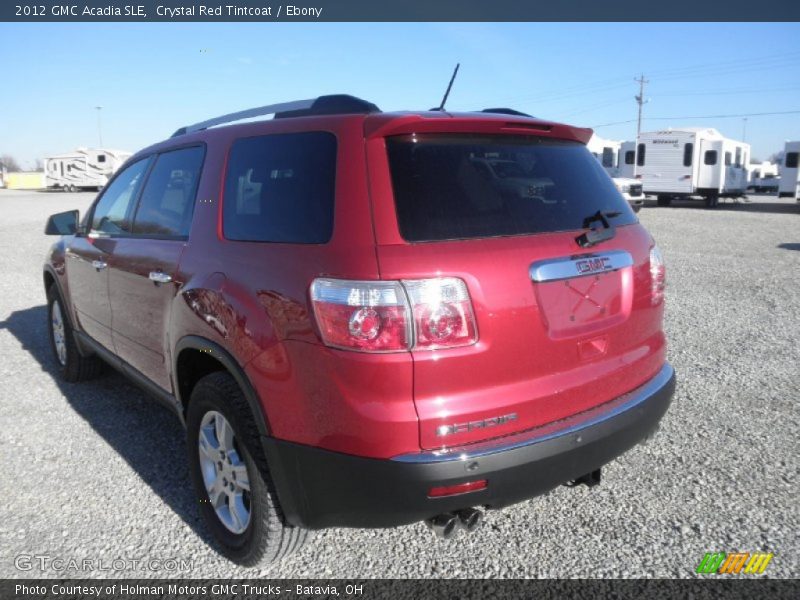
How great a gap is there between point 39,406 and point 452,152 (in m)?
3.74

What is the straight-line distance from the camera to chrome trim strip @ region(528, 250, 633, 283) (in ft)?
7.27

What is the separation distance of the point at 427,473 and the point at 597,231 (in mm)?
1149

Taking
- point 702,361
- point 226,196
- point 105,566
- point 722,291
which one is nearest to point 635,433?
point 226,196

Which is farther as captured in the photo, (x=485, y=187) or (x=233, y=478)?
(x=233, y=478)

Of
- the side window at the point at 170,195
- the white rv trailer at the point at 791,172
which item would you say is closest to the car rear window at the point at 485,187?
the side window at the point at 170,195

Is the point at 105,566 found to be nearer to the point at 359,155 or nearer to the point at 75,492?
the point at 75,492

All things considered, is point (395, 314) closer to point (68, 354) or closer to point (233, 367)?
point (233, 367)

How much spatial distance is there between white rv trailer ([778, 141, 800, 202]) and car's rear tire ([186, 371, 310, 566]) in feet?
89.4

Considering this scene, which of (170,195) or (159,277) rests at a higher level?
(170,195)

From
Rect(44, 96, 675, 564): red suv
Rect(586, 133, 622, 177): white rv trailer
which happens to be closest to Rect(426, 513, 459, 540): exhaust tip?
Rect(44, 96, 675, 564): red suv

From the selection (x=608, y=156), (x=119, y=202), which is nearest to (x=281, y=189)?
(x=119, y=202)

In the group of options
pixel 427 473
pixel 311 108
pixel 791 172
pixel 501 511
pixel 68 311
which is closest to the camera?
pixel 427 473

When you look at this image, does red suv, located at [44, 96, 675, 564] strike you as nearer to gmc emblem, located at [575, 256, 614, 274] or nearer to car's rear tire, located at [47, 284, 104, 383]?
gmc emblem, located at [575, 256, 614, 274]

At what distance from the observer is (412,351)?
1.99 metres
